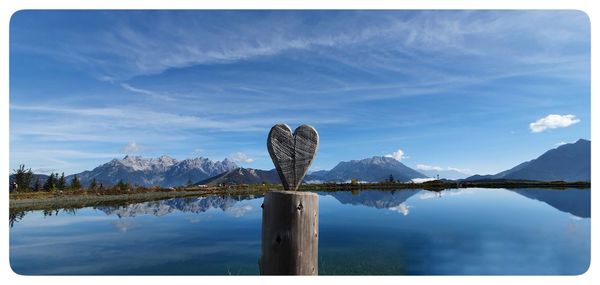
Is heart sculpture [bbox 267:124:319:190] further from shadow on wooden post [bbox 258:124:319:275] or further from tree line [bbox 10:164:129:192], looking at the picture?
tree line [bbox 10:164:129:192]

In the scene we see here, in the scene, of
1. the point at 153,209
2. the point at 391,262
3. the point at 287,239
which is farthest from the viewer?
the point at 153,209

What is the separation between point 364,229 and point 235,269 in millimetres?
11108

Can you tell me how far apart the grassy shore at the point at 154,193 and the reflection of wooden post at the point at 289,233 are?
28975 millimetres

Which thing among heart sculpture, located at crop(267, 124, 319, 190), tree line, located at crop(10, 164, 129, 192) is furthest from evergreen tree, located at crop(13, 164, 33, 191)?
heart sculpture, located at crop(267, 124, 319, 190)

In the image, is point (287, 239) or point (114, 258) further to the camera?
point (114, 258)

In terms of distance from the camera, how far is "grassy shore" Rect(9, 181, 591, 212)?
33.3m

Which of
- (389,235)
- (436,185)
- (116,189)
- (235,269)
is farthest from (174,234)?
(436,185)

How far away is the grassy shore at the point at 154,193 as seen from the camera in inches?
1310

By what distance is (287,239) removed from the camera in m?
3.40

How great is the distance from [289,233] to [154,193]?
Answer: 45898 mm

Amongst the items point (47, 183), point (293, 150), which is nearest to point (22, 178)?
point (47, 183)

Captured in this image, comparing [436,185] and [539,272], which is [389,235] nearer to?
[539,272]

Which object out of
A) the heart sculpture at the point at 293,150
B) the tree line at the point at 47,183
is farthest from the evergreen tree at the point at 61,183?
the heart sculpture at the point at 293,150

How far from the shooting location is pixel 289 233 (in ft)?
11.1
